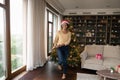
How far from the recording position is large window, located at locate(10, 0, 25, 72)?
11.7ft

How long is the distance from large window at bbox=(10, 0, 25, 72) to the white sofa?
1929 millimetres

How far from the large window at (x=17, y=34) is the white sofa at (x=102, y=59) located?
75.9 inches

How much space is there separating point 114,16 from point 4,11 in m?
6.85

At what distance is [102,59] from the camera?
4.20 metres

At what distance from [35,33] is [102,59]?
2325mm

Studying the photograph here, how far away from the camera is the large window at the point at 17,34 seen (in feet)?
11.7

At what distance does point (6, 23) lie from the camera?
3178 mm

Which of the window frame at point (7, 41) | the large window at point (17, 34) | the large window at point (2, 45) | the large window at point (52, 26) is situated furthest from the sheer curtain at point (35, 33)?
the large window at point (52, 26)

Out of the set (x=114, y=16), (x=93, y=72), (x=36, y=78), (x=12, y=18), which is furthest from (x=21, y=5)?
(x=114, y=16)

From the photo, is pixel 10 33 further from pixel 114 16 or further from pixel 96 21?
pixel 114 16

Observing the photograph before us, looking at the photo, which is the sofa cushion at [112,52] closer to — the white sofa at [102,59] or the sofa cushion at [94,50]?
the white sofa at [102,59]

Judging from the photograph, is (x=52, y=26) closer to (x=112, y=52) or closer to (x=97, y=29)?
(x=97, y=29)

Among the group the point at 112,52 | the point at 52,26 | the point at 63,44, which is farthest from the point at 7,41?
the point at 52,26

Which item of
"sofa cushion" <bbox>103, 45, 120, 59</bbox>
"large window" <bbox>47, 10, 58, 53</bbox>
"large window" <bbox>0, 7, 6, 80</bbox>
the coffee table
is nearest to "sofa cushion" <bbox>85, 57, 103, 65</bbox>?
"sofa cushion" <bbox>103, 45, 120, 59</bbox>
